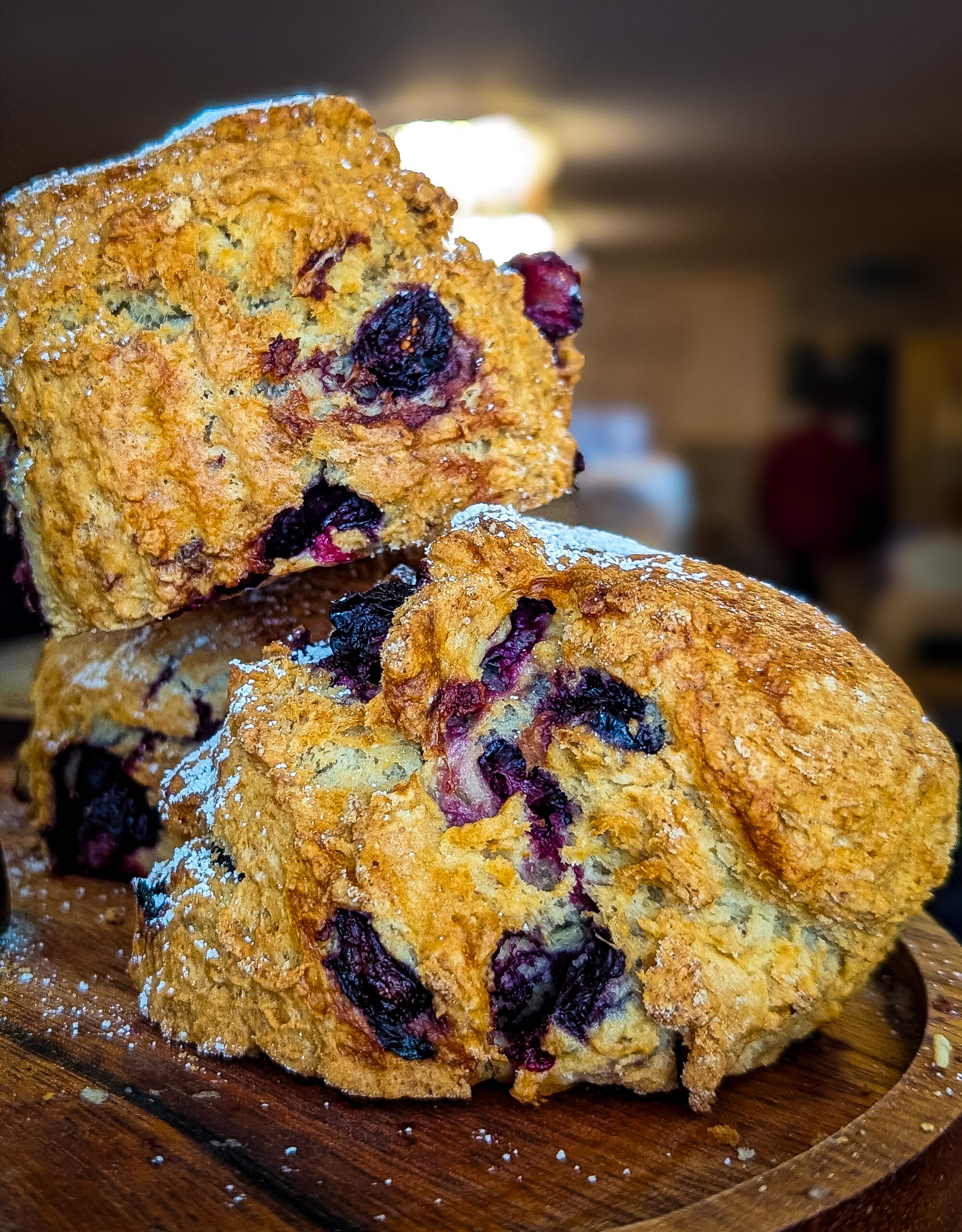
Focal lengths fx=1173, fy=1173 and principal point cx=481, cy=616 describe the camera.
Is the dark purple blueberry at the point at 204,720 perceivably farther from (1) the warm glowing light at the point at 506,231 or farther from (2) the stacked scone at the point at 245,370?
(1) the warm glowing light at the point at 506,231

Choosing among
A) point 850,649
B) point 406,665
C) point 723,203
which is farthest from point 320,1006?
point 723,203

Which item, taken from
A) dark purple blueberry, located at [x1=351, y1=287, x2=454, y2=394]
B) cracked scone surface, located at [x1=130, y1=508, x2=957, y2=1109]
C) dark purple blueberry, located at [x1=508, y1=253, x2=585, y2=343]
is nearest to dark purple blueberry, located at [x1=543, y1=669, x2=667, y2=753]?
cracked scone surface, located at [x1=130, y1=508, x2=957, y2=1109]

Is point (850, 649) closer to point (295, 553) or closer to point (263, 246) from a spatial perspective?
point (295, 553)

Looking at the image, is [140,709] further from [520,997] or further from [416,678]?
[520,997]

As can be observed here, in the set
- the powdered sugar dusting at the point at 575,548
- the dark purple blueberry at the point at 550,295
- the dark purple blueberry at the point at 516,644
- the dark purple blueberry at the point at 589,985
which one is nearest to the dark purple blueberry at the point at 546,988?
the dark purple blueberry at the point at 589,985

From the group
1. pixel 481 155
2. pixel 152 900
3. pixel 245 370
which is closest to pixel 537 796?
pixel 152 900

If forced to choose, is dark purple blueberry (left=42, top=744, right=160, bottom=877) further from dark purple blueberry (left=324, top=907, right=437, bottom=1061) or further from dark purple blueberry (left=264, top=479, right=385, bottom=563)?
dark purple blueberry (left=324, top=907, right=437, bottom=1061)
